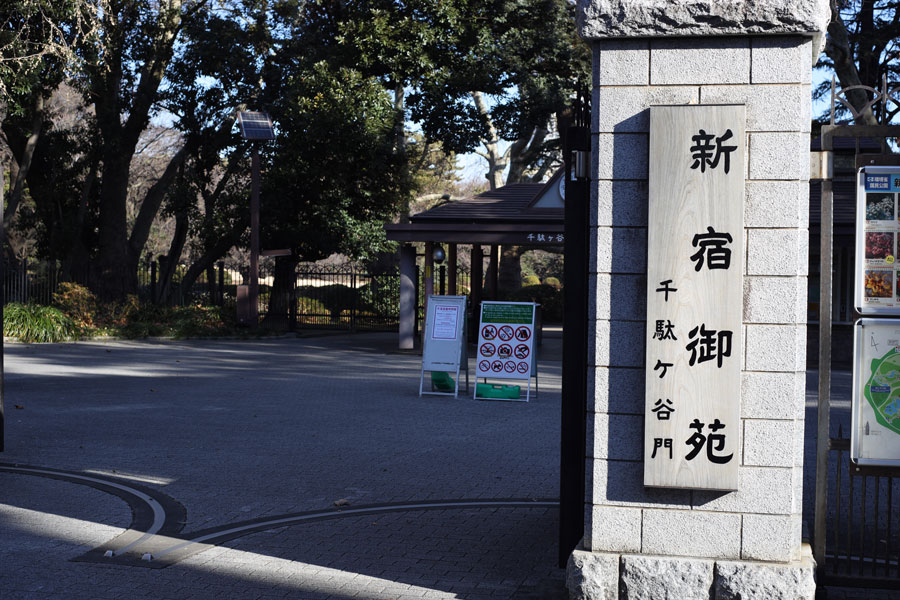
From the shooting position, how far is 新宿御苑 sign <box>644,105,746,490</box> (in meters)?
4.63

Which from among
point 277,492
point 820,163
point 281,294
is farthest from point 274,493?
point 281,294

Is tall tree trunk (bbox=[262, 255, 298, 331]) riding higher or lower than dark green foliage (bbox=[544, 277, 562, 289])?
lower

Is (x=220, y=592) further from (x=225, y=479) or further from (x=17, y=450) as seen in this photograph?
(x=17, y=450)

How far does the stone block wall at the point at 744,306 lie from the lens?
463 cm

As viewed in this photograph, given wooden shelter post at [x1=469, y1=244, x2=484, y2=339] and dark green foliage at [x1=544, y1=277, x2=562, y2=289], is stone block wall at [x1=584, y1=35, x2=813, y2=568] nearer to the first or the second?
wooden shelter post at [x1=469, y1=244, x2=484, y2=339]

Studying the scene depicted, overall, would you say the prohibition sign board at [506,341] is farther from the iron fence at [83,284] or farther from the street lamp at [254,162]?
the iron fence at [83,284]

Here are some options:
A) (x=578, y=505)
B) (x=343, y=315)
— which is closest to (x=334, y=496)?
(x=578, y=505)

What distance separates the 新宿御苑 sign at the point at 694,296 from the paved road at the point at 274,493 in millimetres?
1084

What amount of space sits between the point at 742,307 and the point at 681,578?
136 centimetres

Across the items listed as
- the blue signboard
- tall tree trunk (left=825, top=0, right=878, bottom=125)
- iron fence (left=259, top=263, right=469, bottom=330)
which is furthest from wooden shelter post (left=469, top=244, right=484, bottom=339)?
the blue signboard

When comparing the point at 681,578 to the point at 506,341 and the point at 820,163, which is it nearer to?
the point at 820,163

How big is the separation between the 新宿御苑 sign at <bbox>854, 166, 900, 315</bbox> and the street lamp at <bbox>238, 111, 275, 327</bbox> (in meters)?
19.8

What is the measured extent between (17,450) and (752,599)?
7.35 m

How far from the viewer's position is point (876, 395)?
501 cm
